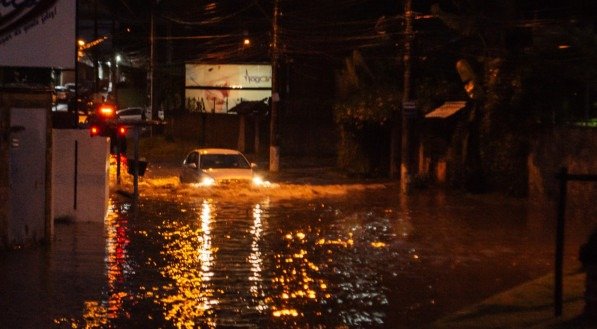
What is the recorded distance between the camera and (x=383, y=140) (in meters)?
34.8

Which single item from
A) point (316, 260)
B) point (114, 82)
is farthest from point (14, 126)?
point (114, 82)

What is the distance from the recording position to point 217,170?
27.7 metres

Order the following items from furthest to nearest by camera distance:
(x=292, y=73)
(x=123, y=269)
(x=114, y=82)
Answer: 1. (x=114, y=82)
2. (x=292, y=73)
3. (x=123, y=269)

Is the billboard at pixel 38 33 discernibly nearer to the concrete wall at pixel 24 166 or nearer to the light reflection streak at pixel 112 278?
the concrete wall at pixel 24 166

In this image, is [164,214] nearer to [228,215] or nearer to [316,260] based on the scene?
[228,215]

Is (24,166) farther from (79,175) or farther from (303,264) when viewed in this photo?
(303,264)

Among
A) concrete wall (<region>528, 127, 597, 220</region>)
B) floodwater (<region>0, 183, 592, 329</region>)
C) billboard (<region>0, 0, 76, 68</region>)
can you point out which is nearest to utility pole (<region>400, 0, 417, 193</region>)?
concrete wall (<region>528, 127, 597, 220</region>)

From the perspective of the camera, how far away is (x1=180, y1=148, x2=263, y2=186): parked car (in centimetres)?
2727

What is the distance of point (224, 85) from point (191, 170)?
1294 inches

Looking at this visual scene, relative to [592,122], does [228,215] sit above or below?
below

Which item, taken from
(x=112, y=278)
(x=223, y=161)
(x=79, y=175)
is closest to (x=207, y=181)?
(x=223, y=161)

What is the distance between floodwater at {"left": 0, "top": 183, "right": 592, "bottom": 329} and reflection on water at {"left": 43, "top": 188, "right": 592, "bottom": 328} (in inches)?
1.1

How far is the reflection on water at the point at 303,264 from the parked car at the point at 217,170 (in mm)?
4127

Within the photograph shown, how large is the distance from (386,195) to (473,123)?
11.5 ft
